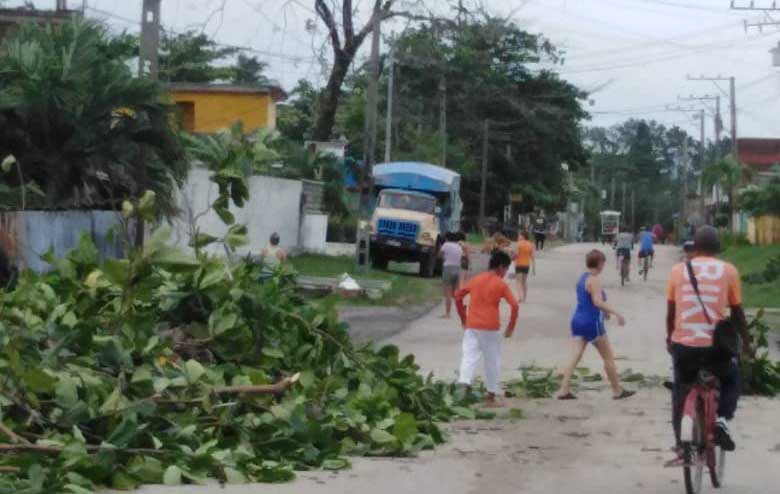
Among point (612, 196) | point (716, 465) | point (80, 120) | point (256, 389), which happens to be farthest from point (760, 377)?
point (612, 196)

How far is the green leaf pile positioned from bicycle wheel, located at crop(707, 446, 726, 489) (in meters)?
2.55

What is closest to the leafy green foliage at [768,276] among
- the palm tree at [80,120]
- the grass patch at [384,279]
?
the grass patch at [384,279]

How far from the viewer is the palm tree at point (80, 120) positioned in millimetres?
22719

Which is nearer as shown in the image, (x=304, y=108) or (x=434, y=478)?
(x=434, y=478)

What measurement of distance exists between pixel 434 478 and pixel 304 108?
71169 millimetres

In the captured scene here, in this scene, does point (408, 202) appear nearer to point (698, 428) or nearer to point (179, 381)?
point (179, 381)

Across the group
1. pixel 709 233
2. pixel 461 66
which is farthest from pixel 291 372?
pixel 461 66

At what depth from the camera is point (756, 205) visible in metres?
59.8

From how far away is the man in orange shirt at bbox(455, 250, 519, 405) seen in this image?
15805mm

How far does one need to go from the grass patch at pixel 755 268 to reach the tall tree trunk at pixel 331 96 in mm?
13132

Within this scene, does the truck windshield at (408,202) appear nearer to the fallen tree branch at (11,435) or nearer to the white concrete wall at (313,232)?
the white concrete wall at (313,232)

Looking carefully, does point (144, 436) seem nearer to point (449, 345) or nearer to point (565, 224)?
point (449, 345)

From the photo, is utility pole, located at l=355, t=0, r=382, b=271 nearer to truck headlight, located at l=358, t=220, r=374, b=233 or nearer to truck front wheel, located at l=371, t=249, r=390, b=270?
truck headlight, located at l=358, t=220, r=374, b=233

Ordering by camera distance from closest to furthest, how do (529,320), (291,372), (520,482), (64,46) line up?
(520,482) → (291,372) → (64,46) → (529,320)
